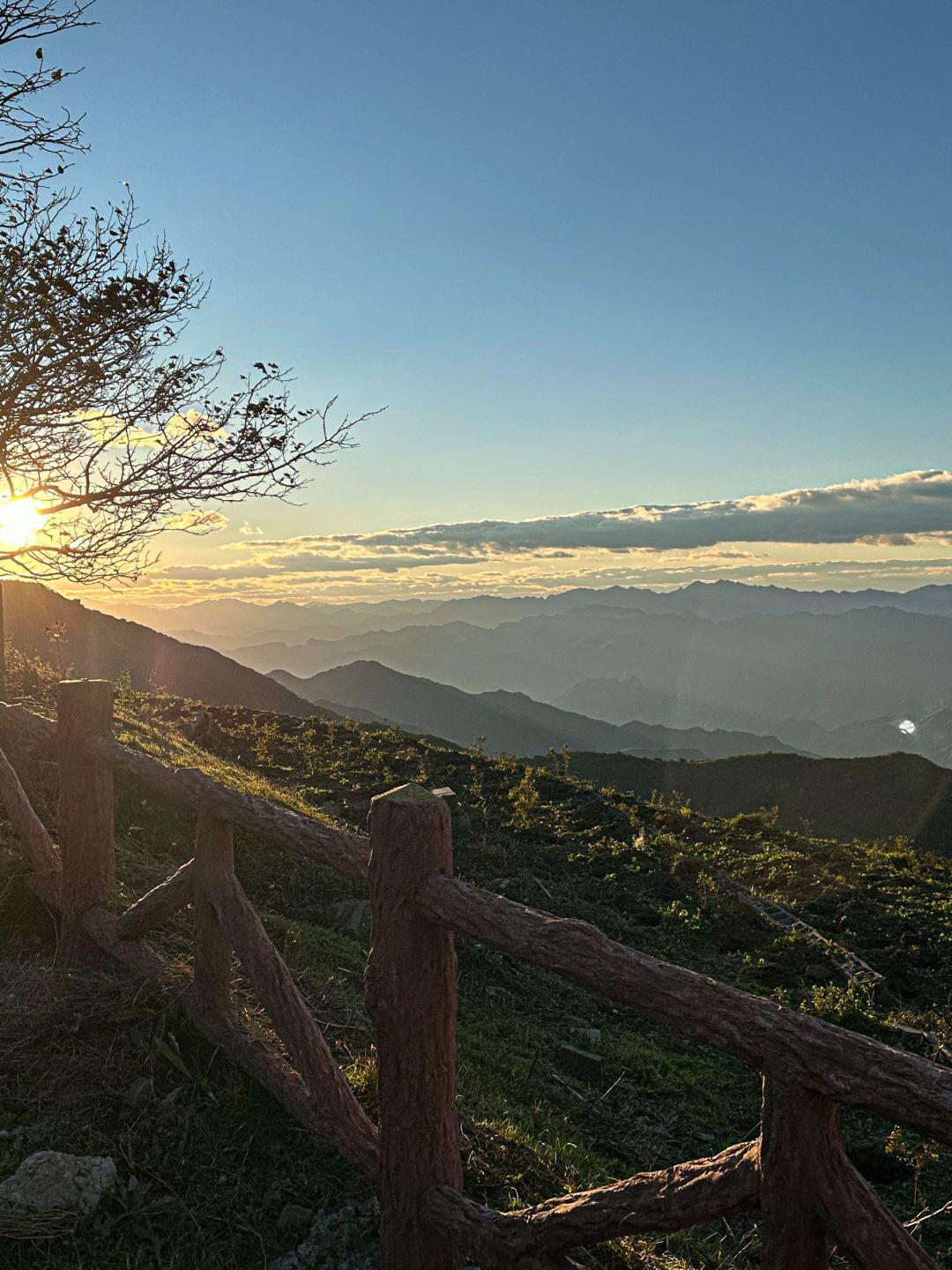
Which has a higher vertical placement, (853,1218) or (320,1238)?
(853,1218)

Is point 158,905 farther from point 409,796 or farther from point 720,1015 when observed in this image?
point 720,1015

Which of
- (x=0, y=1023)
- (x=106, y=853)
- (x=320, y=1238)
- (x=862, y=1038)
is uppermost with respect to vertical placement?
(x=862, y=1038)

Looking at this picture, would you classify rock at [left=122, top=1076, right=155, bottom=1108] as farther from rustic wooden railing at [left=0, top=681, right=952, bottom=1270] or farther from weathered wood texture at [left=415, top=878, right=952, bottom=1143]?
weathered wood texture at [left=415, top=878, right=952, bottom=1143]

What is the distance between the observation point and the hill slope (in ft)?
138

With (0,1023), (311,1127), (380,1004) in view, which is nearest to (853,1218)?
(380,1004)

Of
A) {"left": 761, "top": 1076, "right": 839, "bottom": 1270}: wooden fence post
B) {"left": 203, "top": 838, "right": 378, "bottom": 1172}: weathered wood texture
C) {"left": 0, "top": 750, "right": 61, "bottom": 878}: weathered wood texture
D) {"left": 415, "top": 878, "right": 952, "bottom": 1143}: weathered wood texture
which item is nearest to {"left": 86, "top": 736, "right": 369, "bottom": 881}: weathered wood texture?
{"left": 203, "top": 838, "right": 378, "bottom": 1172}: weathered wood texture

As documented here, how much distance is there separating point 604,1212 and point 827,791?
78.5ft

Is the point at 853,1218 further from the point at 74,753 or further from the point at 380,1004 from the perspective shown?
the point at 74,753

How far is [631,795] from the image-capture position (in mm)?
17844

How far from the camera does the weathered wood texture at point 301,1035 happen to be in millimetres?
4156

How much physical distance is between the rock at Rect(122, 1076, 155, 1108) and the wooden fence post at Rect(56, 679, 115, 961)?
1.63 meters

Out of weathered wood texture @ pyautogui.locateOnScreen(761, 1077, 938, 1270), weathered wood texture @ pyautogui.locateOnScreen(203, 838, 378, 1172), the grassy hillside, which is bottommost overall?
the grassy hillside

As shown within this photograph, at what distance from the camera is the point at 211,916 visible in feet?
15.9

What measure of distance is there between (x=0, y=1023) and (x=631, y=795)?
561 inches
